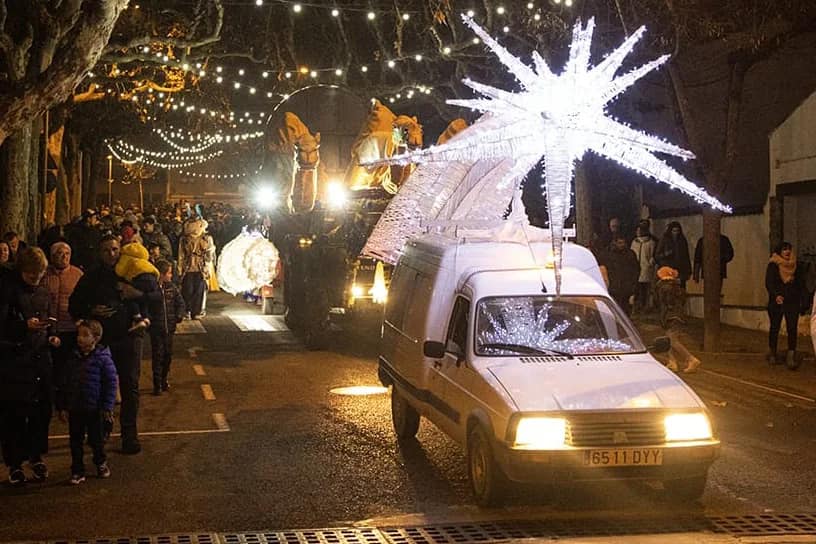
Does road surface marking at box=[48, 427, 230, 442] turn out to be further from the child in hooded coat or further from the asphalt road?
the child in hooded coat

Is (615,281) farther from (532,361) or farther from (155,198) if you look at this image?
(155,198)

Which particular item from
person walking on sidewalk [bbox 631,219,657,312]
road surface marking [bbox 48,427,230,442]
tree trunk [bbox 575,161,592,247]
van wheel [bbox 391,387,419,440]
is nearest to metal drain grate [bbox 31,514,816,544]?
van wheel [bbox 391,387,419,440]

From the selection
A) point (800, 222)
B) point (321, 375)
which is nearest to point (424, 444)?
point (321, 375)

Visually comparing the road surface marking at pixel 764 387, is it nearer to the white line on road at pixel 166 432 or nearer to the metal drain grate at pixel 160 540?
the white line on road at pixel 166 432

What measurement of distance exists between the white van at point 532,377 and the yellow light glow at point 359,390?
3.20 m

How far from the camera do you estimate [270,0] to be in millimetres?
27547

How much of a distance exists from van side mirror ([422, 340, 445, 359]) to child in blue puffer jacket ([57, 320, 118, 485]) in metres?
2.60

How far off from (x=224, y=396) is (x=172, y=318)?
66.6 inches

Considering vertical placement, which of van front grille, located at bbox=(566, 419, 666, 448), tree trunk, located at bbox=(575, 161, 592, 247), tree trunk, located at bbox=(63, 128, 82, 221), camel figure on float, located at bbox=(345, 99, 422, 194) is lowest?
van front grille, located at bbox=(566, 419, 666, 448)

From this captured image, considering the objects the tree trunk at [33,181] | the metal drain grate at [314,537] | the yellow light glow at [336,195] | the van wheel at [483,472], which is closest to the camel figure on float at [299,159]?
the yellow light glow at [336,195]

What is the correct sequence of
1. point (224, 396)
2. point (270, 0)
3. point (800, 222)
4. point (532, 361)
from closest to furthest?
1. point (532, 361)
2. point (224, 396)
3. point (800, 222)
4. point (270, 0)

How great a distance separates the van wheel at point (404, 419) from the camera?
459 inches

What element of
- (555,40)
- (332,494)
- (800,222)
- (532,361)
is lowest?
(332,494)

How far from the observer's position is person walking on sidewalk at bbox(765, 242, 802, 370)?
56.0 feet
